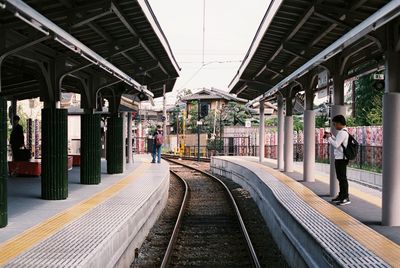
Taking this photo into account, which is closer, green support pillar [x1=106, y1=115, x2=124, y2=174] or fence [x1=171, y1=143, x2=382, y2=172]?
fence [x1=171, y1=143, x2=382, y2=172]

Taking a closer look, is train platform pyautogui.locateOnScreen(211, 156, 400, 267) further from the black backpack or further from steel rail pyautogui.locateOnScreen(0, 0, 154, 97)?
steel rail pyautogui.locateOnScreen(0, 0, 154, 97)

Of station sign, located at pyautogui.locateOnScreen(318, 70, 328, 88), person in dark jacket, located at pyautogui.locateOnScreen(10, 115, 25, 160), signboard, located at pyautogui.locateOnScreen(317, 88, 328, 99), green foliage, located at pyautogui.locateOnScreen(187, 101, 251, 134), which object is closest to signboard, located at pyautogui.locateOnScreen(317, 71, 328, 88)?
station sign, located at pyautogui.locateOnScreen(318, 70, 328, 88)

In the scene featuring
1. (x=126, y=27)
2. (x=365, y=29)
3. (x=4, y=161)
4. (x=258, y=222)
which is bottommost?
(x=258, y=222)

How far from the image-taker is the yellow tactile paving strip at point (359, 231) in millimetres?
5645

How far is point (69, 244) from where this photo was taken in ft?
20.0

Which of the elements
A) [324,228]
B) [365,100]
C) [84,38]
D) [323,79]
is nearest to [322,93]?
[323,79]

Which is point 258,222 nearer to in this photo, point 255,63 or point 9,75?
point 255,63

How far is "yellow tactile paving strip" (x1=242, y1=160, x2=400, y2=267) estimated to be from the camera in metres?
5.64

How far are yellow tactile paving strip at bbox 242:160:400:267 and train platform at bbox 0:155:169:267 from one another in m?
2.88

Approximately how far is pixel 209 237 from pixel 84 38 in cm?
461

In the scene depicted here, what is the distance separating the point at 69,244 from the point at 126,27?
559cm

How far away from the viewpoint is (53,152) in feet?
33.1

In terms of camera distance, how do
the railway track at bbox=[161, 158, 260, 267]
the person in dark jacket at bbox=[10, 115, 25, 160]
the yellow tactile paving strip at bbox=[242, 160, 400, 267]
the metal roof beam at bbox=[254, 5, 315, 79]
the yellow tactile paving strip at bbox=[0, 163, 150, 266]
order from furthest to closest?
the person in dark jacket at bbox=[10, 115, 25, 160], the metal roof beam at bbox=[254, 5, 315, 79], the railway track at bbox=[161, 158, 260, 267], the yellow tactile paving strip at bbox=[0, 163, 150, 266], the yellow tactile paving strip at bbox=[242, 160, 400, 267]

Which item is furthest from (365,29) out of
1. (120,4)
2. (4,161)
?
(4,161)
